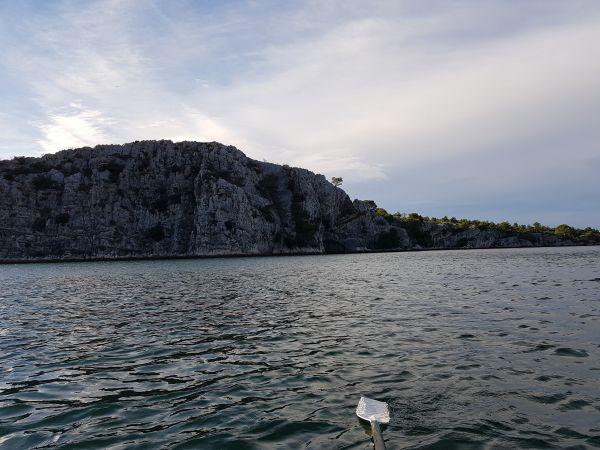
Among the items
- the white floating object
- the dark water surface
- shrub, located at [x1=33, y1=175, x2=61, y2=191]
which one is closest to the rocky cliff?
shrub, located at [x1=33, y1=175, x2=61, y2=191]

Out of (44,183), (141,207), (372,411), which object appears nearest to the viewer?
(372,411)

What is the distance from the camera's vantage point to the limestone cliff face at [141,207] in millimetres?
160625

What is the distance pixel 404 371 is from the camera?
12.9 m

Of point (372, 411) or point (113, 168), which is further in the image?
point (113, 168)

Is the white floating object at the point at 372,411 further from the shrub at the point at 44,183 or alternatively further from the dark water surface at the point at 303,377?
the shrub at the point at 44,183

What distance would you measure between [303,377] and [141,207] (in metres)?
172

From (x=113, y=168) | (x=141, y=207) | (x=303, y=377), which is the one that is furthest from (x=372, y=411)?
(x=113, y=168)

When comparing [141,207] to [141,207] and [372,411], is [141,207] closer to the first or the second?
[141,207]

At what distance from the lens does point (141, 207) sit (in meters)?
172

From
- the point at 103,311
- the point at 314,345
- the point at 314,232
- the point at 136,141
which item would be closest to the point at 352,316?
the point at 314,345

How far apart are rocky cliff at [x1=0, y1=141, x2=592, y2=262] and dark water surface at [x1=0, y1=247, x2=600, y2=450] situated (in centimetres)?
14060

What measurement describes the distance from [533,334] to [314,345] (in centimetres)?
892

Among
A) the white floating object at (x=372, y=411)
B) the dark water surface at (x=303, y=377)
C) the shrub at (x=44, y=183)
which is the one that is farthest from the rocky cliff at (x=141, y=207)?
the white floating object at (x=372, y=411)

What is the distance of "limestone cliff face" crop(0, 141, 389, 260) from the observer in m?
161
